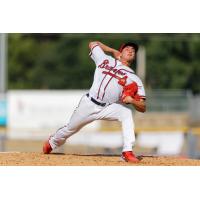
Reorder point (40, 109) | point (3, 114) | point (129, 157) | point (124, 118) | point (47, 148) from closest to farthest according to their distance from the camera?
point (129, 157), point (124, 118), point (47, 148), point (40, 109), point (3, 114)

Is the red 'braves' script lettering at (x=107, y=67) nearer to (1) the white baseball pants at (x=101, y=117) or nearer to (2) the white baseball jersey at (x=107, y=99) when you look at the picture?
(2) the white baseball jersey at (x=107, y=99)

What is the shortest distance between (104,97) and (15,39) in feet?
139

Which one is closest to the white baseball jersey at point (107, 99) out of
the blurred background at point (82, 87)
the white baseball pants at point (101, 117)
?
the white baseball pants at point (101, 117)

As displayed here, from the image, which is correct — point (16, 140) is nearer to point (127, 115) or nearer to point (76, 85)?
point (127, 115)

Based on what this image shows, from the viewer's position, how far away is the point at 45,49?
58281 millimetres

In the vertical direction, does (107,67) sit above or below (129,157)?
above

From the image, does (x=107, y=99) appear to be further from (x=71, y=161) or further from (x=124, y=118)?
(x=71, y=161)

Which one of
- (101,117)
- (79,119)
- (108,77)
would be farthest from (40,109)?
(108,77)

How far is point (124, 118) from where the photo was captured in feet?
40.8

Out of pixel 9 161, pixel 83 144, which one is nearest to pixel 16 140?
pixel 83 144

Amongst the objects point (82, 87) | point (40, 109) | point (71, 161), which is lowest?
point (71, 161)

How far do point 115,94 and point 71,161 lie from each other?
1.19 meters

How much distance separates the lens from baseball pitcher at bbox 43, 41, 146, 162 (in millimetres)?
12016

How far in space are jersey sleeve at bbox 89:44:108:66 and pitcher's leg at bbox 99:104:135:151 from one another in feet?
2.32
